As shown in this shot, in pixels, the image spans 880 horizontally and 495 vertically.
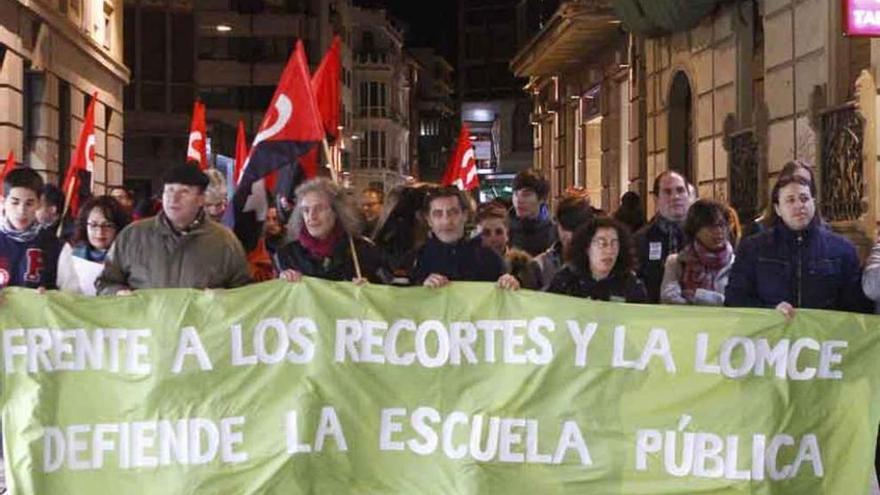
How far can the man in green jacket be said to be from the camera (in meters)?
7.31

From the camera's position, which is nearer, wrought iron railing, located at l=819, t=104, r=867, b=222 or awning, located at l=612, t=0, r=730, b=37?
wrought iron railing, located at l=819, t=104, r=867, b=222

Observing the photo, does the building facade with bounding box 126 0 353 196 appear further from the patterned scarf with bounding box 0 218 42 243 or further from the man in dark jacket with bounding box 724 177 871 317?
the man in dark jacket with bounding box 724 177 871 317

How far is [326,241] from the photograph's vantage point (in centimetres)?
767

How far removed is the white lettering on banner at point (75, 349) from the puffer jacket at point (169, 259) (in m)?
0.41

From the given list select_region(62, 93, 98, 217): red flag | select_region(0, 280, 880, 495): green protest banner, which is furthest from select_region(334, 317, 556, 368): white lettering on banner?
select_region(62, 93, 98, 217): red flag

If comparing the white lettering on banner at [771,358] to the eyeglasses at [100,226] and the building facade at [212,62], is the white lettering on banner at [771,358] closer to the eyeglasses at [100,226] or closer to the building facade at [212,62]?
the eyeglasses at [100,226]

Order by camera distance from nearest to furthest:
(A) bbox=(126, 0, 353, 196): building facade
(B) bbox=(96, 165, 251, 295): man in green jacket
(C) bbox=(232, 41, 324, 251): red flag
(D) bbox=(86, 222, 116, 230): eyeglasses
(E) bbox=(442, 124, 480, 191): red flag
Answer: (B) bbox=(96, 165, 251, 295): man in green jacket
(D) bbox=(86, 222, 116, 230): eyeglasses
(C) bbox=(232, 41, 324, 251): red flag
(E) bbox=(442, 124, 480, 191): red flag
(A) bbox=(126, 0, 353, 196): building facade

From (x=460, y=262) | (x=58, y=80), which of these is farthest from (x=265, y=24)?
(x=460, y=262)

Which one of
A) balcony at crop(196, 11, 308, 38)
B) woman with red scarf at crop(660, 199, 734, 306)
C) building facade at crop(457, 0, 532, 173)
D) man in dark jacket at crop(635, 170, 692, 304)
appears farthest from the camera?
building facade at crop(457, 0, 532, 173)

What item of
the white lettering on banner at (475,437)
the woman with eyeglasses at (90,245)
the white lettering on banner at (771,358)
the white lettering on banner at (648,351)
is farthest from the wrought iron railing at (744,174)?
the white lettering on banner at (475,437)

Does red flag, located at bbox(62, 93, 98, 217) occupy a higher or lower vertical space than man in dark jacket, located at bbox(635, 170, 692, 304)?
higher

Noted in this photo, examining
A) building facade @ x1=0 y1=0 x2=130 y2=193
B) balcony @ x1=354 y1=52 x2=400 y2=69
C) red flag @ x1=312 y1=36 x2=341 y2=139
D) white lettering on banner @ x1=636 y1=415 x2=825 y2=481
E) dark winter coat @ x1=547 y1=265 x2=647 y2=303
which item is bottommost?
white lettering on banner @ x1=636 y1=415 x2=825 y2=481

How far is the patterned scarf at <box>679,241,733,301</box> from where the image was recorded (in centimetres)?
827

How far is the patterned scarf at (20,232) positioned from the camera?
27.7 feet
